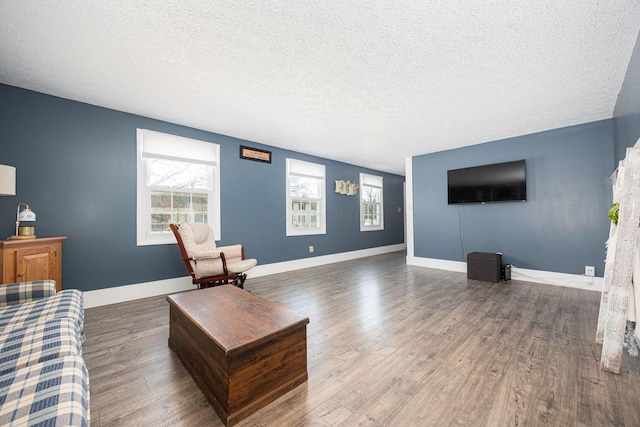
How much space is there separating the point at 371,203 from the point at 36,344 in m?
6.65

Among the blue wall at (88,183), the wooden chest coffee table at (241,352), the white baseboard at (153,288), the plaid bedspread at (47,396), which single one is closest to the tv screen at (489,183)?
the white baseboard at (153,288)

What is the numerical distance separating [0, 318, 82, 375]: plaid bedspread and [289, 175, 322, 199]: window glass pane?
413 centimetres

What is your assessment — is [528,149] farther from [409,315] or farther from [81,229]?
[81,229]

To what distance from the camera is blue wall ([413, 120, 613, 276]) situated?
365 centimetres

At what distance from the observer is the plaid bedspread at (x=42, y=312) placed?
4.69 ft

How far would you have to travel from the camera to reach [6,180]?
7.25ft

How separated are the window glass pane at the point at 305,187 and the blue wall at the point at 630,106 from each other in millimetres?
4569

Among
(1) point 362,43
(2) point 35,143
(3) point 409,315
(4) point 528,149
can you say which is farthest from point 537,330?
(2) point 35,143

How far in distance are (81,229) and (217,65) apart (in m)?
2.60

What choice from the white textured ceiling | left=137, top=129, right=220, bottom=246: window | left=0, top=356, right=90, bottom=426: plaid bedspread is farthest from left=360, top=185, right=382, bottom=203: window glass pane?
left=0, top=356, right=90, bottom=426: plaid bedspread

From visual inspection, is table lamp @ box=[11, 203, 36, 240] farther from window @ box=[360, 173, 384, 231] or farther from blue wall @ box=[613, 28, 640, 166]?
window @ box=[360, 173, 384, 231]

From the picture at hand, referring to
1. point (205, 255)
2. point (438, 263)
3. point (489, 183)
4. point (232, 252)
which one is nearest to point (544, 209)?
point (489, 183)

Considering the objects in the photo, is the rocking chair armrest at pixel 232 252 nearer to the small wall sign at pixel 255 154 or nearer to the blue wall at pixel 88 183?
the blue wall at pixel 88 183

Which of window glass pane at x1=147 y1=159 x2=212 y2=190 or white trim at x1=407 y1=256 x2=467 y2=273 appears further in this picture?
white trim at x1=407 y1=256 x2=467 y2=273
